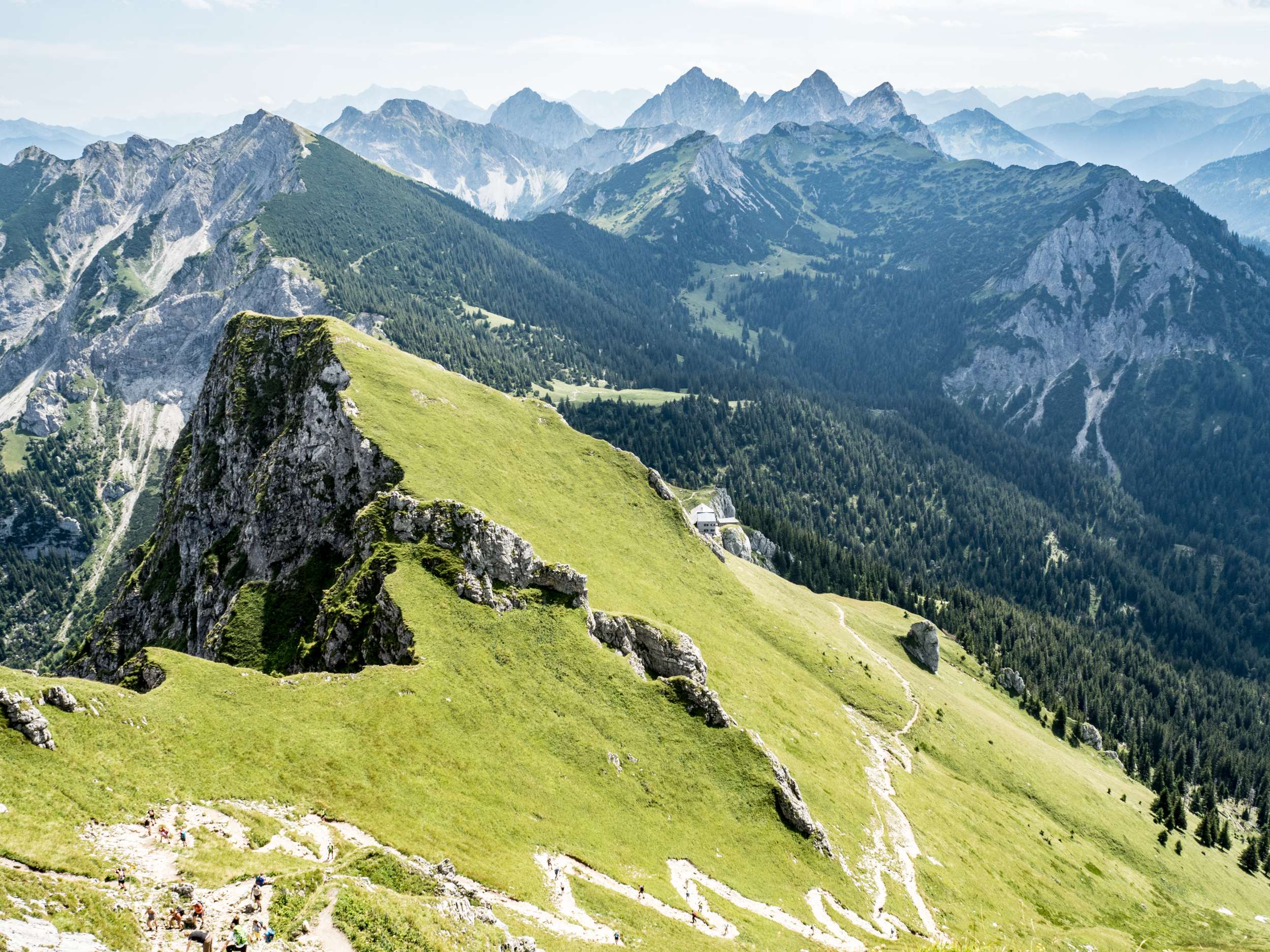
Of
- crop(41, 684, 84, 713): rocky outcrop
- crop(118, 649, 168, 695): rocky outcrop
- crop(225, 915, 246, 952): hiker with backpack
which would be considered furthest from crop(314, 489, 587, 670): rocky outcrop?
crop(225, 915, 246, 952): hiker with backpack

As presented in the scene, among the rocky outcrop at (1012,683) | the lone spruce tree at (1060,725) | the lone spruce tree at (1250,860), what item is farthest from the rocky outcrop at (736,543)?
the lone spruce tree at (1250,860)

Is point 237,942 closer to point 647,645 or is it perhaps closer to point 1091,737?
point 647,645

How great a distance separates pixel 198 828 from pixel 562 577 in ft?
143

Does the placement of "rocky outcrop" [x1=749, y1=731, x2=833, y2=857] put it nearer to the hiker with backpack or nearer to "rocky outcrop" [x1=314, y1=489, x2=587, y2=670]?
"rocky outcrop" [x1=314, y1=489, x2=587, y2=670]

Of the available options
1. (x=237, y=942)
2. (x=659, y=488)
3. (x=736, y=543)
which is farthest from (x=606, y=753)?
(x=736, y=543)

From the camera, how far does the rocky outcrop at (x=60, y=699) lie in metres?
49.4

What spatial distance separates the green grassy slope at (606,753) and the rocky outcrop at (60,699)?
1326 millimetres

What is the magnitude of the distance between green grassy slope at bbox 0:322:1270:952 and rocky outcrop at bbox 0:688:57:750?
2.66 ft

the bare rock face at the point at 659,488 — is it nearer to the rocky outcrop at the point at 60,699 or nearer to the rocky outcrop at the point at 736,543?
the rocky outcrop at the point at 736,543

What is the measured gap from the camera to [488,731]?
65125mm

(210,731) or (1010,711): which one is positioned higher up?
(210,731)

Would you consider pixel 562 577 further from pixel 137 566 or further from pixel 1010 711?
pixel 1010 711

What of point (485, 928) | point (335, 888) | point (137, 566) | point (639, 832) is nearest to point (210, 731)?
point (335, 888)

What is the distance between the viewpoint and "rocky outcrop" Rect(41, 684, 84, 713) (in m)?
49.4
